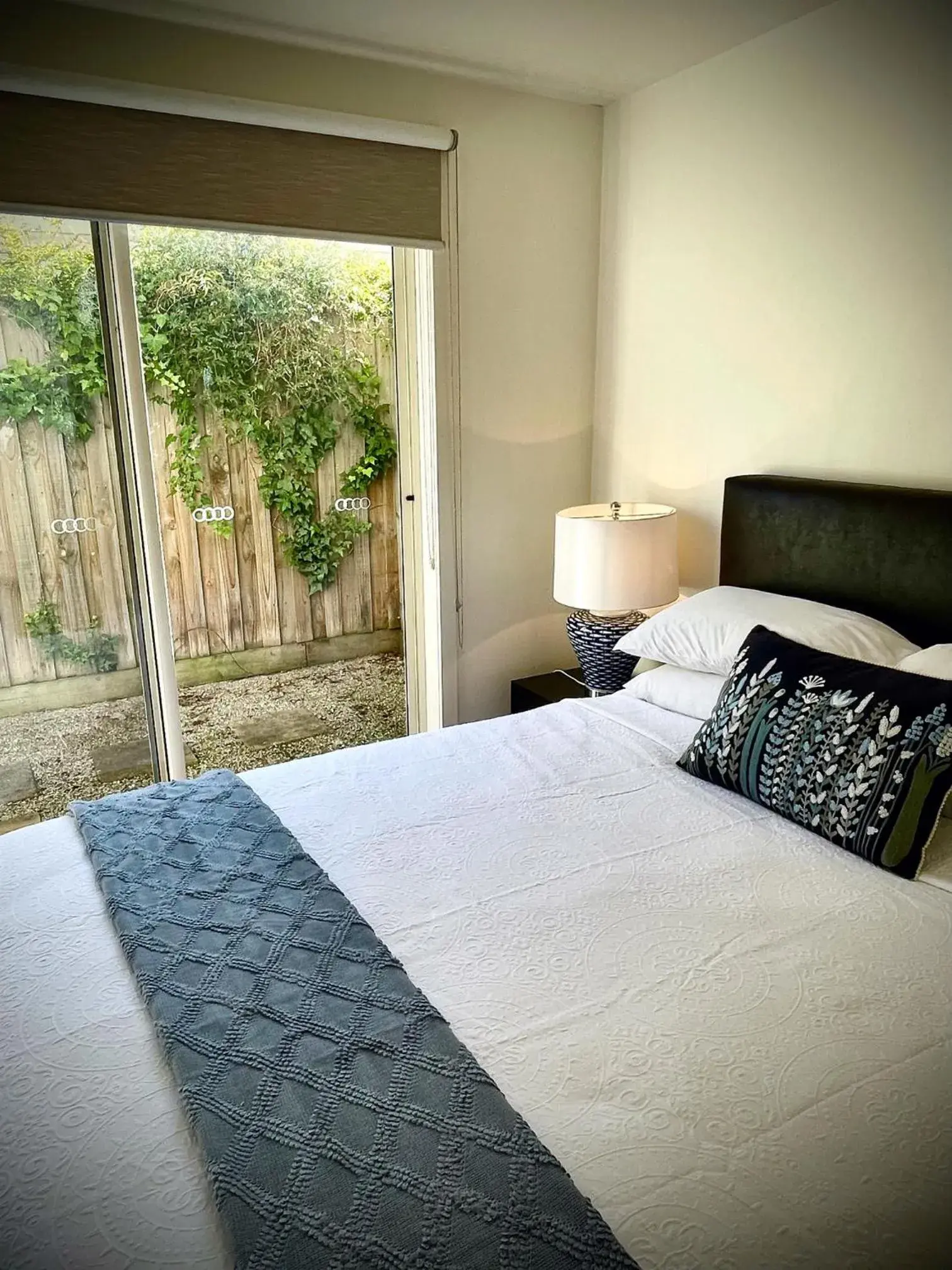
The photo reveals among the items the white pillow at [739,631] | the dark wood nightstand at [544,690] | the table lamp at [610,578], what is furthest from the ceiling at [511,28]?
the dark wood nightstand at [544,690]

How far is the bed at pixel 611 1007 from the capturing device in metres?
1.00

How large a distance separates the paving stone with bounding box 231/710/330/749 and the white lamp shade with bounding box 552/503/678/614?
3.79ft

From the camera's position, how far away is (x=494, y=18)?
2.31 meters

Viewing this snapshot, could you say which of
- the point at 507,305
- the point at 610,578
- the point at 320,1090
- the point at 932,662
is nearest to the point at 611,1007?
the point at 320,1090

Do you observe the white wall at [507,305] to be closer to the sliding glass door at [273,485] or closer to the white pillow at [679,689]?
the sliding glass door at [273,485]

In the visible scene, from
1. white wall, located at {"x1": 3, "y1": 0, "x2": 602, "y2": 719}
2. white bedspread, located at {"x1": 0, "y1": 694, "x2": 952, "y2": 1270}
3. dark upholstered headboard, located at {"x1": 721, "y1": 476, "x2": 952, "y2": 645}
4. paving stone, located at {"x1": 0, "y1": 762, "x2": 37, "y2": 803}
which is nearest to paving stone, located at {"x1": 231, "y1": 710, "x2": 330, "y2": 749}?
white wall, located at {"x1": 3, "y1": 0, "x2": 602, "y2": 719}

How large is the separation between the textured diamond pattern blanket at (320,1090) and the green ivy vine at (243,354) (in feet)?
5.22

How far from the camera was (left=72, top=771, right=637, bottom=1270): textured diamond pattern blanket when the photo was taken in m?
0.96

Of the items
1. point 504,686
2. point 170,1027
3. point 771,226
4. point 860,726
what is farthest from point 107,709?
point 771,226

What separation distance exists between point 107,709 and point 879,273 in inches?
98.7

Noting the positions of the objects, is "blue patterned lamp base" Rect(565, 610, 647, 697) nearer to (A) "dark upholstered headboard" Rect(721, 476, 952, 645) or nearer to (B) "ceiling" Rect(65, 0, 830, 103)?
(A) "dark upholstered headboard" Rect(721, 476, 952, 645)

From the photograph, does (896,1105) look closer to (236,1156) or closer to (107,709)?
(236,1156)

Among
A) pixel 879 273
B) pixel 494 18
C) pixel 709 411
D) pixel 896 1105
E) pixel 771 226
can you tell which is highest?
pixel 494 18

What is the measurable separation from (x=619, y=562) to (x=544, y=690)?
596 millimetres
